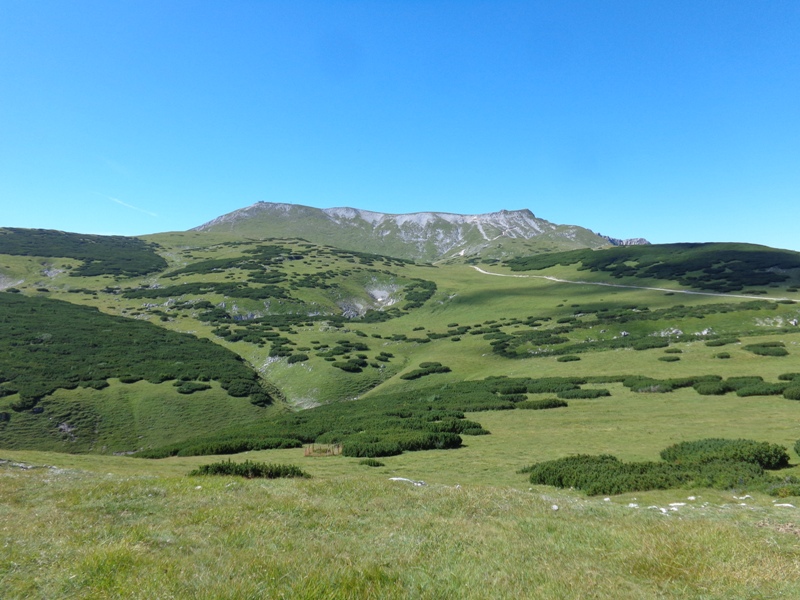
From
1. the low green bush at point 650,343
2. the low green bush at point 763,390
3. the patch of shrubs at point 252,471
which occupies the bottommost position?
the patch of shrubs at point 252,471

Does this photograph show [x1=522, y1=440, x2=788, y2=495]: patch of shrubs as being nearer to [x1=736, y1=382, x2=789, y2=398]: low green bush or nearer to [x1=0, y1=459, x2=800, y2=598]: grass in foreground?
[x1=0, y1=459, x2=800, y2=598]: grass in foreground

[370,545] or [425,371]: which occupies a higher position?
[370,545]

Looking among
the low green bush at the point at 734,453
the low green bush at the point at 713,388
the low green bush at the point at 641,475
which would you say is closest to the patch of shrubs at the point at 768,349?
the low green bush at the point at 713,388

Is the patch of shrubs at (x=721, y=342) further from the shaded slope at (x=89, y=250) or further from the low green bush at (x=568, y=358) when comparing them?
the shaded slope at (x=89, y=250)

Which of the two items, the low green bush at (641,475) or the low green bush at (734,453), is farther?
the low green bush at (734,453)

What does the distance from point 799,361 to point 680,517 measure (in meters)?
35.7

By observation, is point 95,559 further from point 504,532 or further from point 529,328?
point 529,328

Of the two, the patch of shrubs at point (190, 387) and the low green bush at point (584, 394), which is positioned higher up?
the low green bush at point (584, 394)

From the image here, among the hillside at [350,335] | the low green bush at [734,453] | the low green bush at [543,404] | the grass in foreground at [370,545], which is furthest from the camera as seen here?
the hillside at [350,335]

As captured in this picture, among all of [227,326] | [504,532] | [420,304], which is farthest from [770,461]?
[420,304]

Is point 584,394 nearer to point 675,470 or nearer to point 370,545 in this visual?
point 675,470

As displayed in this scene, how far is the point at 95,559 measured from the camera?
6359 mm

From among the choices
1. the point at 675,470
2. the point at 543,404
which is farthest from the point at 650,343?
the point at 675,470

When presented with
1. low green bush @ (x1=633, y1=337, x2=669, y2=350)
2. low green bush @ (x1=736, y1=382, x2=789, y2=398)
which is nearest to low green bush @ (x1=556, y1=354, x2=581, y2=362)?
low green bush @ (x1=633, y1=337, x2=669, y2=350)
